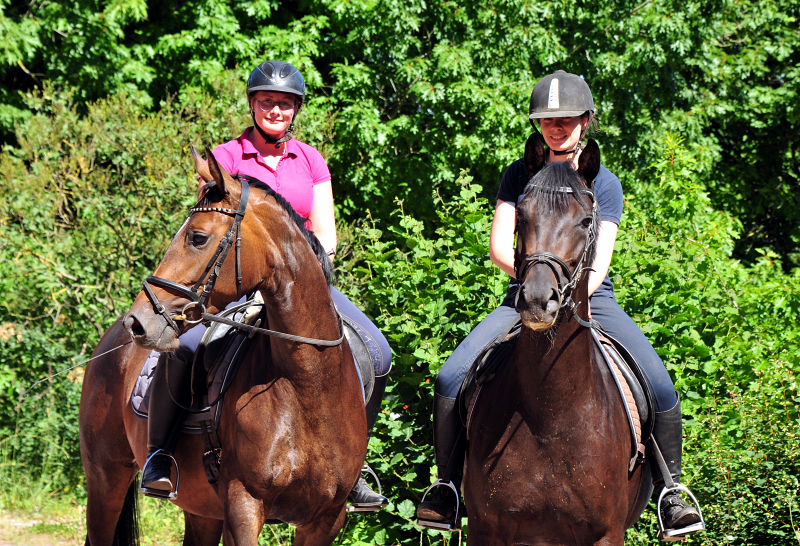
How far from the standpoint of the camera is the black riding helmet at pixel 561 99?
396 cm

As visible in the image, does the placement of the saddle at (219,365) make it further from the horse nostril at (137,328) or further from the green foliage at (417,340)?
the green foliage at (417,340)

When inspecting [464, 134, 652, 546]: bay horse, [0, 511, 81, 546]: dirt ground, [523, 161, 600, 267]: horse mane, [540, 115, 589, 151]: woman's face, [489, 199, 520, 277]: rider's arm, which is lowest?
[0, 511, 81, 546]: dirt ground

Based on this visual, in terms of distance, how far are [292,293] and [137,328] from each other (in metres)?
0.74

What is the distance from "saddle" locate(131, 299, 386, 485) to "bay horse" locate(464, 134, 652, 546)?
0.98 metres

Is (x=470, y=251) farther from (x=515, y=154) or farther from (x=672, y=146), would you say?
(x=515, y=154)

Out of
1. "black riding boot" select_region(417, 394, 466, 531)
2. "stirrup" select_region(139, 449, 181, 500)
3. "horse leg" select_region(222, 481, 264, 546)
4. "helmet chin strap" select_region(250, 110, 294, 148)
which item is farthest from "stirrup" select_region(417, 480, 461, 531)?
"helmet chin strap" select_region(250, 110, 294, 148)

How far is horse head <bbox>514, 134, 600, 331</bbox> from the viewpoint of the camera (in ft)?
10.0

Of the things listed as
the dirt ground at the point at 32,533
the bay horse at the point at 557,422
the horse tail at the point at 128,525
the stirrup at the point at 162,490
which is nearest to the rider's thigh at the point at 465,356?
the bay horse at the point at 557,422

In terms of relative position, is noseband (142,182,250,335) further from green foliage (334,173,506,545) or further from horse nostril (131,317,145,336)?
green foliage (334,173,506,545)

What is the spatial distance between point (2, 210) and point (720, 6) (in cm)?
1186

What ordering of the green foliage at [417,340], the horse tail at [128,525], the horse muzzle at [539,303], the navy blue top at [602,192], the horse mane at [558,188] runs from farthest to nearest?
1. the green foliage at [417,340]
2. the horse tail at [128,525]
3. the navy blue top at [602,192]
4. the horse mane at [558,188]
5. the horse muzzle at [539,303]

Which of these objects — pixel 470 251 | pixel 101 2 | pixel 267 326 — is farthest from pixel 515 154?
pixel 267 326

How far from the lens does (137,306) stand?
3482mm

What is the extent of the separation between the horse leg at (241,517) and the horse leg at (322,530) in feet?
1.37
